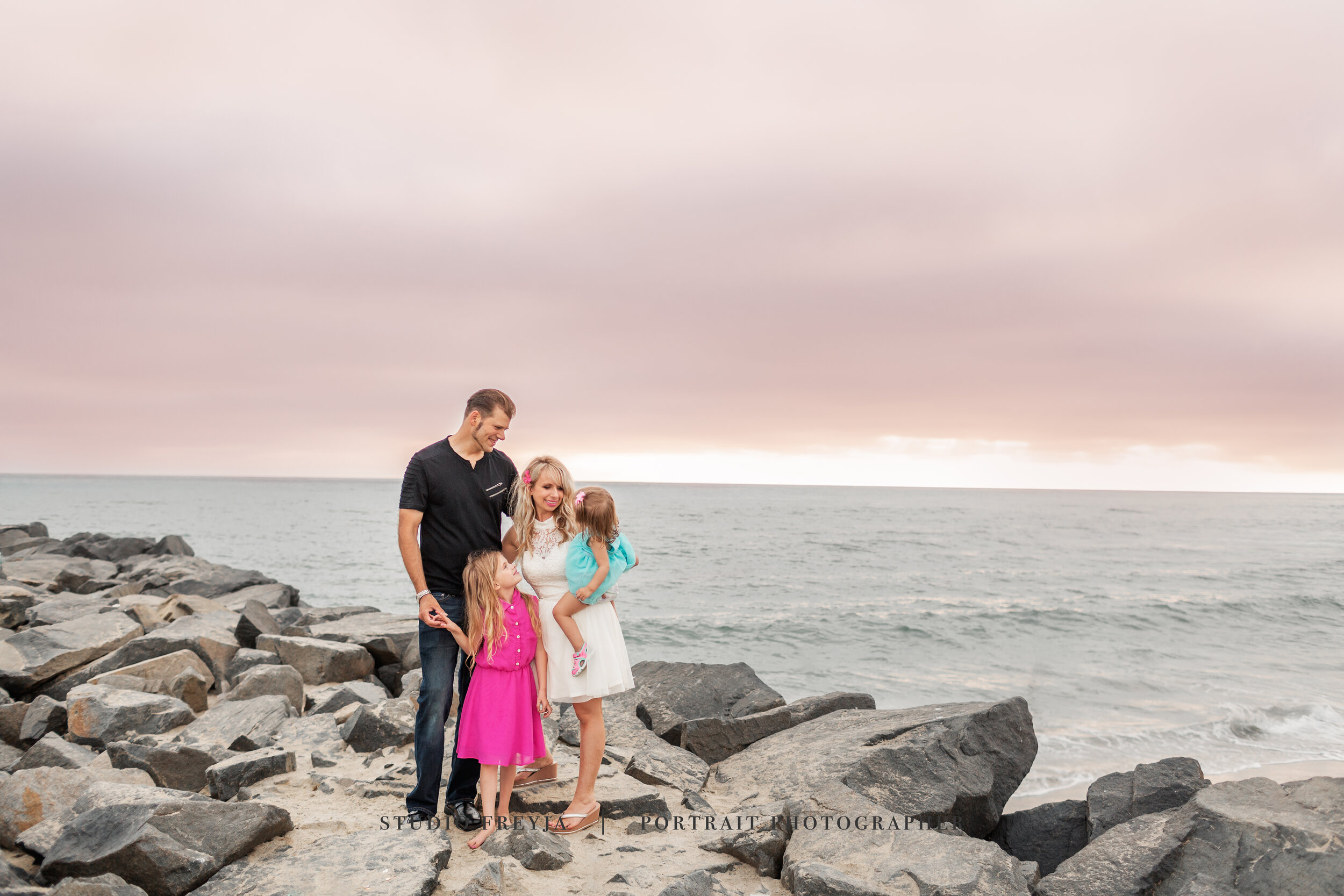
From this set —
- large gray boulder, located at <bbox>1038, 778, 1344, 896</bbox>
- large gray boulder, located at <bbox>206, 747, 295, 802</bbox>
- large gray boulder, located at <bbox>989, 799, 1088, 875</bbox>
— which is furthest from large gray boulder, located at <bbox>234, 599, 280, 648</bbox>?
large gray boulder, located at <bbox>1038, 778, 1344, 896</bbox>

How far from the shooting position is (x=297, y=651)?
8273 mm

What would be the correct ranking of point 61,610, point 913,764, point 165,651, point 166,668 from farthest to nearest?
point 61,610 → point 165,651 → point 166,668 → point 913,764

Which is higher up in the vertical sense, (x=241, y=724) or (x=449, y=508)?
(x=449, y=508)

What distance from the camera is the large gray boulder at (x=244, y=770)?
197 inches

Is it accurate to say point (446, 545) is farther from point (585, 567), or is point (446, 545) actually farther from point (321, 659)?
point (321, 659)

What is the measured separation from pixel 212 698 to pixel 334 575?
73.5ft

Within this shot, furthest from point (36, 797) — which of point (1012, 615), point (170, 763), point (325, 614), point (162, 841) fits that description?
point (1012, 615)

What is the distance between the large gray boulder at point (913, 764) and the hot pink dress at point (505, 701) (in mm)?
1853

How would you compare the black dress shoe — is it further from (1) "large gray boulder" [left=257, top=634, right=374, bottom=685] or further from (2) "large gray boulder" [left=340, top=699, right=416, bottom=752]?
(1) "large gray boulder" [left=257, top=634, right=374, bottom=685]

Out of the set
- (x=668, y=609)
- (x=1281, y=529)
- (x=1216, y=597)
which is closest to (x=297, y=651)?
(x=668, y=609)

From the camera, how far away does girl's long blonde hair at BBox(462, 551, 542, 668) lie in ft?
15.4

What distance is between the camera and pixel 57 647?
796 centimetres

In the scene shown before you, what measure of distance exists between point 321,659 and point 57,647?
2647 millimetres

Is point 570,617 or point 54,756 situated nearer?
point 570,617
